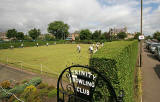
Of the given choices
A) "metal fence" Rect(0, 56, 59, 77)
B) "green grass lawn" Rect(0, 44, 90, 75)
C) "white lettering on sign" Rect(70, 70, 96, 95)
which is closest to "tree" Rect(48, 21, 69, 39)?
"green grass lawn" Rect(0, 44, 90, 75)

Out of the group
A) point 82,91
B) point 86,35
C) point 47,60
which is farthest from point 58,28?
point 82,91

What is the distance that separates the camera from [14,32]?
67.2m

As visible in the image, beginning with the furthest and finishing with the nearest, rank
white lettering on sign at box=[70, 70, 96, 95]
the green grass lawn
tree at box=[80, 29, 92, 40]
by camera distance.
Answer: tree at box=[80, 29, 92, 40] → the green grass lawn → white lettering on sign at box=[70, 70, 96, 95]

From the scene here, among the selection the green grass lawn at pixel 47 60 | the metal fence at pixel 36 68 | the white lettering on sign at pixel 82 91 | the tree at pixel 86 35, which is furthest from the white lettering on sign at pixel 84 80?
the tree at pixel 86 35

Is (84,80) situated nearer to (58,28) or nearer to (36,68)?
(36,68)

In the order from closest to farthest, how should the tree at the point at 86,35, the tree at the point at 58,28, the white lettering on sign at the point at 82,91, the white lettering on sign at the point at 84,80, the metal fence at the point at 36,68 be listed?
the white lettering on sign at the point at 84,80, the white lettering on sign at the point at 82,91, the metal fence at the point at 36,68, the tree at the point at 86,35, the tree at the point at 58,28

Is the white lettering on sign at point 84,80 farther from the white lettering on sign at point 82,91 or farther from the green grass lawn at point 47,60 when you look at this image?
the green grass lawn at point 47,60

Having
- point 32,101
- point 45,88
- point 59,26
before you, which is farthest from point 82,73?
point 59,26

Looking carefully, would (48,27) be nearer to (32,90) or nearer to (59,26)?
(59,26)

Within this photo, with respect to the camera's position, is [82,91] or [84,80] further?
[82,91]

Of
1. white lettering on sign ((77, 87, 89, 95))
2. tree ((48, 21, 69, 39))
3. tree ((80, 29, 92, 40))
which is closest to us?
white lettering on sign ((77, 87, 89, 95))

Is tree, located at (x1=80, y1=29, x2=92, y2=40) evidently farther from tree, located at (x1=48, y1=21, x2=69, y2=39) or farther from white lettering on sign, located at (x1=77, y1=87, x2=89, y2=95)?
A: white lettering on sign, located at (x1=77, y1=87, x2=89, y2=95)

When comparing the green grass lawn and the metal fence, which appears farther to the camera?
the green grass lawn

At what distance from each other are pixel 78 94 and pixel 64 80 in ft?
13.2
